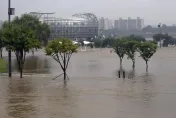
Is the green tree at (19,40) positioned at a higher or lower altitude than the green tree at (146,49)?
higher

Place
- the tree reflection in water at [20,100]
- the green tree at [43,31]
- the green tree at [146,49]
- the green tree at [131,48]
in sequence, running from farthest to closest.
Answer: the green tree at [43,31] < the green tree at [131,48] < the green tree at [146,49] < the tree reflection in water at [20,100]

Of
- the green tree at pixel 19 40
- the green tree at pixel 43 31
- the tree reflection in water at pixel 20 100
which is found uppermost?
the green tree at pixel 43 31

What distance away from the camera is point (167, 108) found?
13141 millimetres

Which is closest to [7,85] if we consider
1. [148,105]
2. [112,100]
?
[112,100]

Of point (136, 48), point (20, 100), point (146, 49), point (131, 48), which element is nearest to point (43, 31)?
point (131, 48)

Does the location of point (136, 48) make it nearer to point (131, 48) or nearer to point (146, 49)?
point (131, 48)

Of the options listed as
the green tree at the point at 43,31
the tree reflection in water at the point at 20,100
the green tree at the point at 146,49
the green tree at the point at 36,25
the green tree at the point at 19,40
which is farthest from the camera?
the green tree at the point at 43,31

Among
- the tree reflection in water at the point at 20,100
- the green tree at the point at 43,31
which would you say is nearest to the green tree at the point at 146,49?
the tree reflection in water at the point at 20,100

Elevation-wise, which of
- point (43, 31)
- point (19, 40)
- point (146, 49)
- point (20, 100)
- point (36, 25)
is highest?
point (36, 25)

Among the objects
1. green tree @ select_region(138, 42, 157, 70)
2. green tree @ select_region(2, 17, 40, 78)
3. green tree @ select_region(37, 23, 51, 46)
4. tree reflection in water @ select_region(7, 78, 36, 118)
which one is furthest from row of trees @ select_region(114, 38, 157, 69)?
green tree @ select_region(37, 23, 51, 46)

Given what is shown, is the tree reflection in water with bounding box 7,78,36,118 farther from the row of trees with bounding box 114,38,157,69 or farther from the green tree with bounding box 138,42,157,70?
the row of trees with bounding box 114,38,157,69

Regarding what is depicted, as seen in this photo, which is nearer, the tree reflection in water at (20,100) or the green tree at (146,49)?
the tree reflection in water at (20,100)

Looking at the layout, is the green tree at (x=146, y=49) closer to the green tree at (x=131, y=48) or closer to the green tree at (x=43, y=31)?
the green tree at (x=131, y=48)

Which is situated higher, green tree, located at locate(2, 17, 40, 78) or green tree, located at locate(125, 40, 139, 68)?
green tree, located at locate(2, 17, 40, 78)
